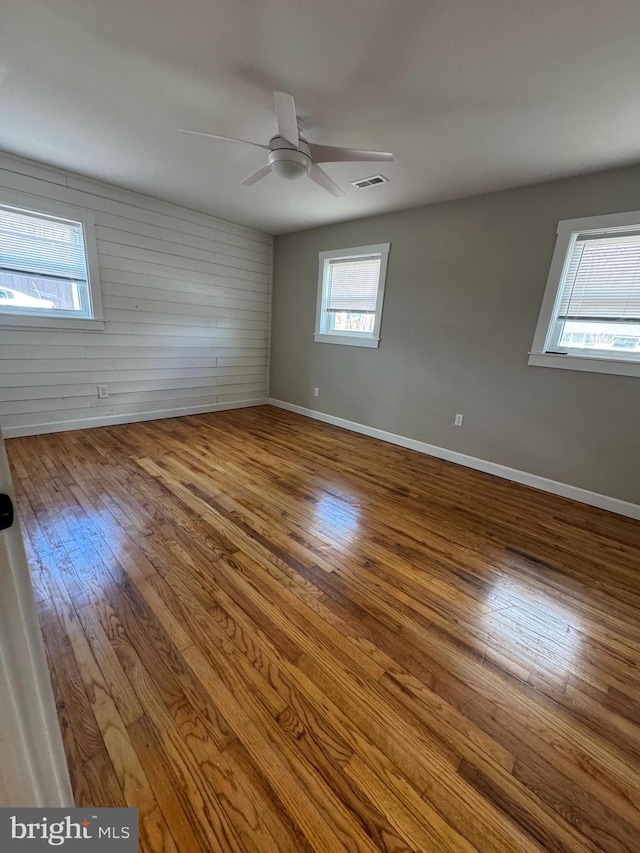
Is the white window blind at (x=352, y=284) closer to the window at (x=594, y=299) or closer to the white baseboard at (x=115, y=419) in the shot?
the window at (x=594, y=299)

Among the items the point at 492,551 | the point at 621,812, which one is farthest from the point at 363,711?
the point at 492,551

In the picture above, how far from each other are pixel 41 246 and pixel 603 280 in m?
5.06

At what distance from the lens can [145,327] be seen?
13.5 feet

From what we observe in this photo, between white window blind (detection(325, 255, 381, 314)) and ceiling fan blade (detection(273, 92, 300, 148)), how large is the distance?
2.23 meters

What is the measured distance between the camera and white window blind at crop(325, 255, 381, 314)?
4.13 m

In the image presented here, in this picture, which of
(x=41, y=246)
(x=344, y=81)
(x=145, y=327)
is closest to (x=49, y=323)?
(x=41, y=246)

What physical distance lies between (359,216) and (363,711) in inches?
176

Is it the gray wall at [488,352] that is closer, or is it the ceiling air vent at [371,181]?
the gray wall at [488,352]

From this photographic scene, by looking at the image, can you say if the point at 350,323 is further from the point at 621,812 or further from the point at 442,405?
the point at 621,812

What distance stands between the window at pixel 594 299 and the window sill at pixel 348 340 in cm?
176

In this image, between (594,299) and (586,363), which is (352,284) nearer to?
(594,299)

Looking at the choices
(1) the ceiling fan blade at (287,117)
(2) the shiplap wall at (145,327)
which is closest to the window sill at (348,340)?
(2) the shiplap wall at (145,327)

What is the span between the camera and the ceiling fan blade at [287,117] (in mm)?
1742

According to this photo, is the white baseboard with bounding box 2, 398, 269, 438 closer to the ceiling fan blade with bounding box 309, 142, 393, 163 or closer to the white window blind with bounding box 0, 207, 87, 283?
the white window blind with bounding box 0, 207, 87, 283
